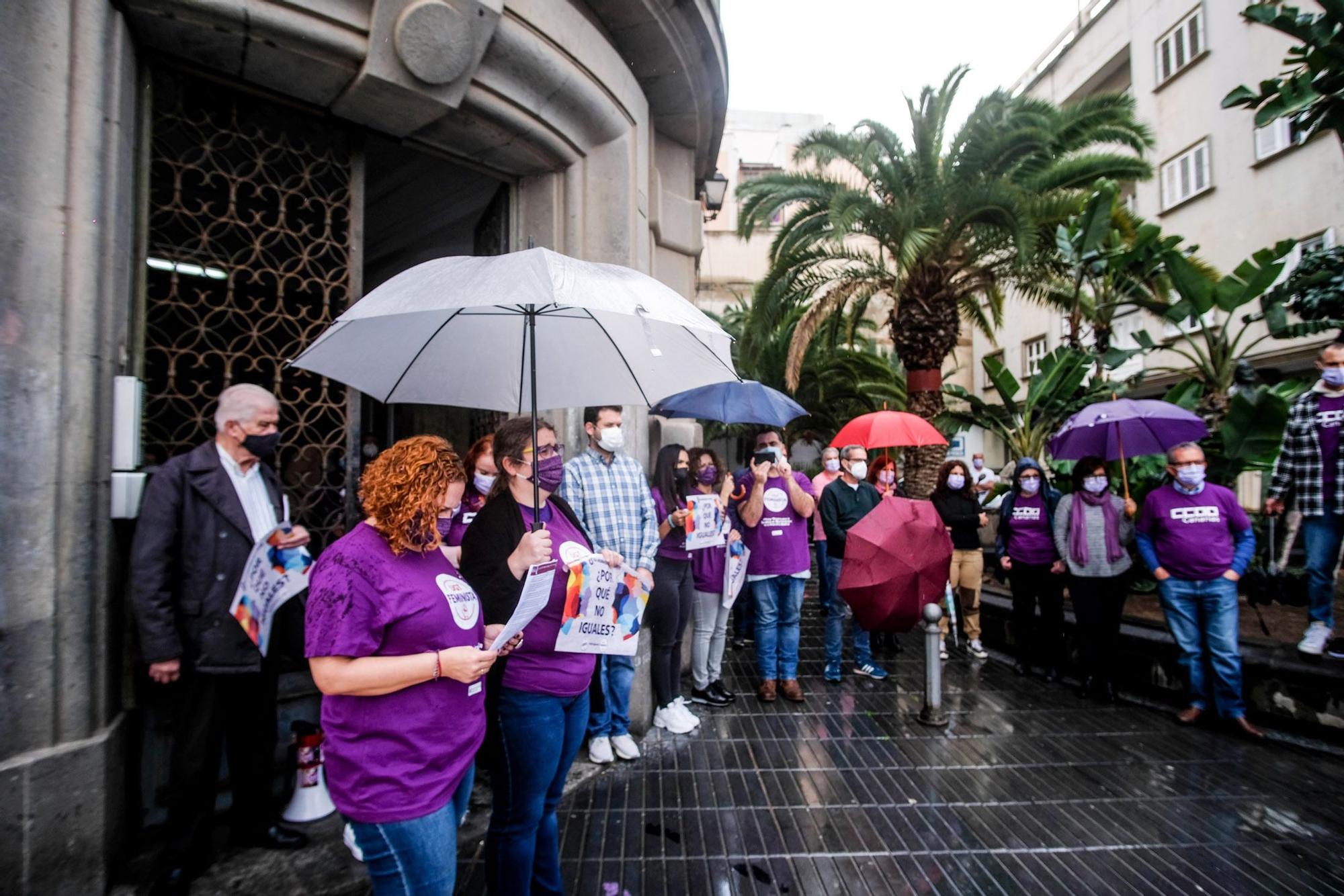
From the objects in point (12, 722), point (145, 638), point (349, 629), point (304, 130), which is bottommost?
point (12, 722)

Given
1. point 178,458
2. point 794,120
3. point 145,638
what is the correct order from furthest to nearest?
point 794,120, point 178,458, point 145,638

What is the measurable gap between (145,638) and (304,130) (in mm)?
3231

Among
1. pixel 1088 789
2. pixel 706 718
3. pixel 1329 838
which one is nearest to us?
pixel 1329 838

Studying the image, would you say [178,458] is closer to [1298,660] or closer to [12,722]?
[12,722]

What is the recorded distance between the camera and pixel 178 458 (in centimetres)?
339


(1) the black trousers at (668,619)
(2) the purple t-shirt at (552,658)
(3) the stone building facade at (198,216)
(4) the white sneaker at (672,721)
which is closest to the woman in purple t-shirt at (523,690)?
(2) the purple t-shirt at (552,658)

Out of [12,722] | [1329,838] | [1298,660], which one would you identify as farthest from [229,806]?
[1298,660]

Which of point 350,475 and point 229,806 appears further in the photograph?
point 350,475

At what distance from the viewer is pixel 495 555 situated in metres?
2.67

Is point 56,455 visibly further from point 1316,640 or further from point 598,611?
point 1316,640

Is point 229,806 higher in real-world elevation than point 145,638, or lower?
lower

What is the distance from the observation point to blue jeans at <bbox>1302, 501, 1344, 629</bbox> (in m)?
5.29

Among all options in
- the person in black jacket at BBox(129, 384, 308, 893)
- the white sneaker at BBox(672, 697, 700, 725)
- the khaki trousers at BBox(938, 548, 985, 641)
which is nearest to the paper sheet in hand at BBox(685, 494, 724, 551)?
the white sneaker at BBox(672, 697, 700, 725)

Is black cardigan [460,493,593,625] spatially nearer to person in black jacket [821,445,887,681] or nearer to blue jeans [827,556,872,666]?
blue jeans [827,556,872,666]
